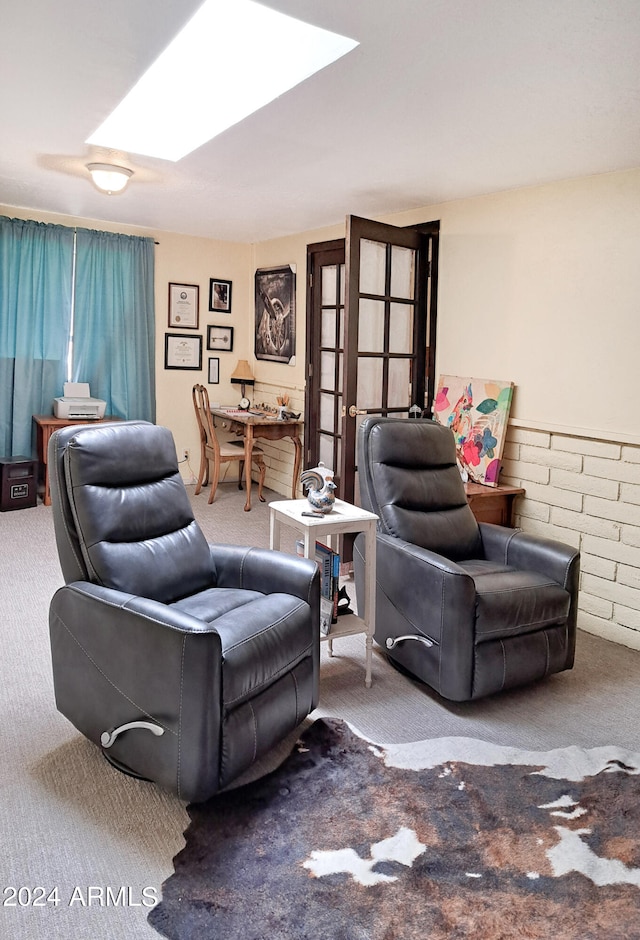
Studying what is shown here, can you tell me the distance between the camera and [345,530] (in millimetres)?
2867

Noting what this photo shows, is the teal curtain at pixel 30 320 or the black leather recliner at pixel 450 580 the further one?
the teal curtain at pixel 30 320

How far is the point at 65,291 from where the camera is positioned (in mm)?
5914

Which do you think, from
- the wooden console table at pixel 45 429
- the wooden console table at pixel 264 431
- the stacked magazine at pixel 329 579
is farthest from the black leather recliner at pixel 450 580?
the wooden console table at pixel 45 429

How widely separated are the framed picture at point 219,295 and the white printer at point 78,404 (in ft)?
4.87

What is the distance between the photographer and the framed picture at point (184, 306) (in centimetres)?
645

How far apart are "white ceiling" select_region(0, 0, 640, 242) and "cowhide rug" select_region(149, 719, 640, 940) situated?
2.32m

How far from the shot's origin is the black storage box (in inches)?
214

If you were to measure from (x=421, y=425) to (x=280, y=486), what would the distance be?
10.9ft

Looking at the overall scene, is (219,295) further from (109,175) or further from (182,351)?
(109,175)

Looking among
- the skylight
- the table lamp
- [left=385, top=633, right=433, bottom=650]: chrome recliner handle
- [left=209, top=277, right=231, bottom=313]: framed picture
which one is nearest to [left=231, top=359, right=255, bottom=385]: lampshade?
the table lamp

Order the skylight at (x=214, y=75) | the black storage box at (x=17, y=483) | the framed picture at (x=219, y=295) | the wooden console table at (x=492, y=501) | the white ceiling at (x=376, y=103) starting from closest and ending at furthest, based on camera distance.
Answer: the white ceiling at (x=376, y=103) < the skylight at (x=214, y=75) < the wooden console table at (x=492, y=501) < the black storage box at (x=17, y=483) < the framed picture at (x=219, y=295)

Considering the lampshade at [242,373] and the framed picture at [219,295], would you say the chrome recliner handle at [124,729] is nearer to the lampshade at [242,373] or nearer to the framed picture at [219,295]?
the lampshade at [242,373]

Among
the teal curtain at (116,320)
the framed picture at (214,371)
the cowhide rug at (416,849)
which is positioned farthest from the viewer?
the framed picture at (214,371)

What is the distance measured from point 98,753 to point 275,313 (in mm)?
4744
